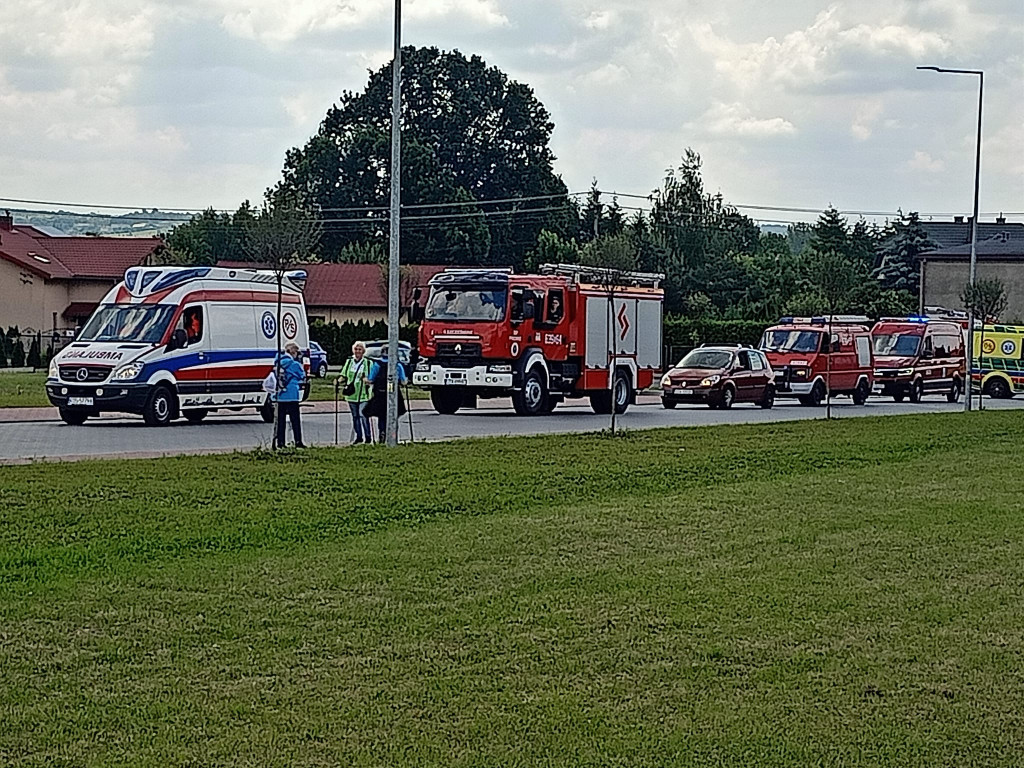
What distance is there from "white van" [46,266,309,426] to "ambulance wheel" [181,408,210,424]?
26 millimetres

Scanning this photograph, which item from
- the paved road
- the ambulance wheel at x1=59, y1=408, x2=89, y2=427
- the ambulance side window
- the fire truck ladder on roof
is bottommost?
the paved road

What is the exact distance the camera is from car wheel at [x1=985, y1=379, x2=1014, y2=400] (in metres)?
Result: 46.7

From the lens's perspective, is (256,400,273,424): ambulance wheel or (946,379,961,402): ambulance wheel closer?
(256,400,273,424): ambulance wheel

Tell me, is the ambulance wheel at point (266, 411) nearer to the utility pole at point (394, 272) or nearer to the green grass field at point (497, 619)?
the utility pole at point (394, 272)

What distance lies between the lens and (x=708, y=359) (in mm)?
37594

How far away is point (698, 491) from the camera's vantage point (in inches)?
625

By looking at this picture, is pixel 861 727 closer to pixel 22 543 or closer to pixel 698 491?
pixel 22 543

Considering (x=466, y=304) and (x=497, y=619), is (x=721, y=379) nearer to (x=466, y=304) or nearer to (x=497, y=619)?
(x=466, y=304)

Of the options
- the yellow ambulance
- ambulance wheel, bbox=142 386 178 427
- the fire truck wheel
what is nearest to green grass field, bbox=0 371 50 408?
ambulance wheel, bbox=142 386 178 427

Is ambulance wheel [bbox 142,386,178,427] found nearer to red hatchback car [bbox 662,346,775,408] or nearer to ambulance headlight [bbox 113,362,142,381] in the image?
ambulance headlight [bbox 113,362,142,381]

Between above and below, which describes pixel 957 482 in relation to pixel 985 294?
below

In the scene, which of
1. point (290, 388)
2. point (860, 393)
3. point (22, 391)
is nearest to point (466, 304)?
point (290, 388)

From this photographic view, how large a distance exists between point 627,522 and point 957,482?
217 inches

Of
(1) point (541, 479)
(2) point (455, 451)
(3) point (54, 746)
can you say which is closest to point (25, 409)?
(2) point (455, 451)
